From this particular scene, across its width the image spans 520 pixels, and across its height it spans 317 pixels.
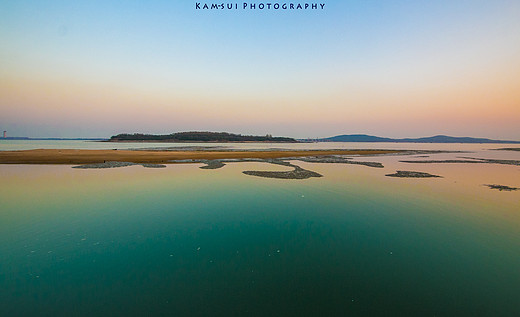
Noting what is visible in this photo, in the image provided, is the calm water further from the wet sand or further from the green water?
the wet sand

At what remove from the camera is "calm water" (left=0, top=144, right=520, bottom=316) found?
5.63 m

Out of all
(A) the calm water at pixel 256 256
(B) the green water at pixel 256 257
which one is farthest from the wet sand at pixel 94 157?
(B) the green water at pixel 256 257

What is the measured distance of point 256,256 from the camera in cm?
799

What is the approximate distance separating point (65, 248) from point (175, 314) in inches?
227

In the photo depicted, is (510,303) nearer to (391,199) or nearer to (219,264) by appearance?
(219,264)

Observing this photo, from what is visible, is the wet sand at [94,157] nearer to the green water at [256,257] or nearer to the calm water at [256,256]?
the calm water at [256,256]

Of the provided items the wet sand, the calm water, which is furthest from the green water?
the wet sand

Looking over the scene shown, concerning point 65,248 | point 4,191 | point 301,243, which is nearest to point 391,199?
point 301,243

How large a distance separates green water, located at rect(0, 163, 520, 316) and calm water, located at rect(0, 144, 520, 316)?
39 mm

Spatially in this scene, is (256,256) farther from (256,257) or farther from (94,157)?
(94,157)

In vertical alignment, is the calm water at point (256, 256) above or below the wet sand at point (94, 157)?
below

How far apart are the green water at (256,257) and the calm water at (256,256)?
0.13 feet

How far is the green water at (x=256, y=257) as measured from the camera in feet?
18.5

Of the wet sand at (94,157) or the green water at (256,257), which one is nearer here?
the green water at (256,257)
